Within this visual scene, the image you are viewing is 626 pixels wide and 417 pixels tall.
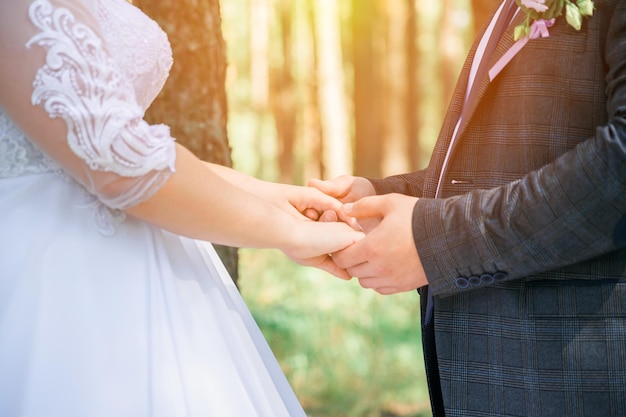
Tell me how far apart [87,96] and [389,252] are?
33.1 inches

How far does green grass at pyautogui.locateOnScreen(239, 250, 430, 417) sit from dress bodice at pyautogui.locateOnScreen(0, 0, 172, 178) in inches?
150

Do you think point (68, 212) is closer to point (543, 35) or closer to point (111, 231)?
point (111, 231)

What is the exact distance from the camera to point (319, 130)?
50.0ft

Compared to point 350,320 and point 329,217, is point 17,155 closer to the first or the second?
point 329,217

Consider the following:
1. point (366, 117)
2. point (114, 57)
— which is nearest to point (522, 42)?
point (114, 57)

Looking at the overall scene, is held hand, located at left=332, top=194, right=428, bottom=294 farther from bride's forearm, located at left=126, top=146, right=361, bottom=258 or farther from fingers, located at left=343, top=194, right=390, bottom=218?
bride's forearm, located at left=126, top=146, right=361, bottom=258

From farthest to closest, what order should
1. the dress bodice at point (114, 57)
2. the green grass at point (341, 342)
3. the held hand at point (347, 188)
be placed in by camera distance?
1. the green grass at point (341, 342)
2. the held hand at point (347, 188)
3. the dress bodice at point (114, 57)

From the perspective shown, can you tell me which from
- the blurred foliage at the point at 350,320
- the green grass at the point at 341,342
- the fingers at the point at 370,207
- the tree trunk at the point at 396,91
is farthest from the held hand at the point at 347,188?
the tree trunk at the point at 396,91

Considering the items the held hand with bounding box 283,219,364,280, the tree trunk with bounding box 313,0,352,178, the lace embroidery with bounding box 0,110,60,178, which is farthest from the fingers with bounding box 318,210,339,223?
the tree trunk with bounding box 313,0,352,178

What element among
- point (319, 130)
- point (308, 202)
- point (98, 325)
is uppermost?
point (308, 202)

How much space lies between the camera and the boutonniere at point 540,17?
173 cm

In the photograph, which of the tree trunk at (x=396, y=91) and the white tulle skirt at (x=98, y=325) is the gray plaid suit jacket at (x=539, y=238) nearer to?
the white tulle skirt at (x=98, y=325)

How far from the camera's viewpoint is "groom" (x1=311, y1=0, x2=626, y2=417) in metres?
1.69

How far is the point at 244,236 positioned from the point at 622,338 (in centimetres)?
95
